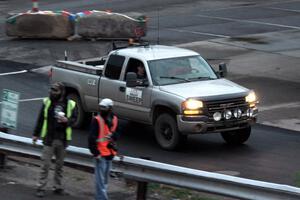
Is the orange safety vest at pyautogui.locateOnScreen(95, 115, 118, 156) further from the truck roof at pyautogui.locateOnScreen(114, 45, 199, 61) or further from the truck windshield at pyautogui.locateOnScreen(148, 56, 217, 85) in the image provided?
the truck roof at pyautogui.locateOnScreen(114, 45, 199, 61)

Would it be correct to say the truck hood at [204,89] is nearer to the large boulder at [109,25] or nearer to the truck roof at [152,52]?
the truck roof at [152,52]

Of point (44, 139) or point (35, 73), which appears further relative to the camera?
point (35, 73)

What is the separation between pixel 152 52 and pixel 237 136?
2531 mm

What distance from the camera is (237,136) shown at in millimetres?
15781

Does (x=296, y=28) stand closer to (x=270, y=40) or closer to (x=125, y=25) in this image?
(x=270, y=40)

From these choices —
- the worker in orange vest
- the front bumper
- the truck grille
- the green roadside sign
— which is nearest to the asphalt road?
the front bumper

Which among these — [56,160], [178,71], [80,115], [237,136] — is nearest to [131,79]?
Result: [178,71]

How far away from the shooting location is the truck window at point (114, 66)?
16438mm

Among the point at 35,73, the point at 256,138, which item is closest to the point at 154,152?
the point at 256,138

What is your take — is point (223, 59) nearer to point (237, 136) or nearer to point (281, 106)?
point (281, 106)

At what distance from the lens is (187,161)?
47.4ft

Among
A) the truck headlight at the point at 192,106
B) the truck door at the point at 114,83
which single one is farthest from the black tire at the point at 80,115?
the truck headlight at the point at 192,106

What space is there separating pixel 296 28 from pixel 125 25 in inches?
284

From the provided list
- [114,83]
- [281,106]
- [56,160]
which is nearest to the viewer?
[56,160]
